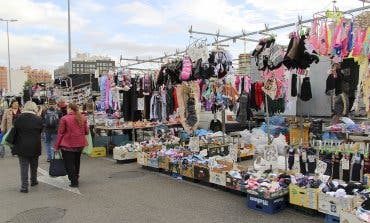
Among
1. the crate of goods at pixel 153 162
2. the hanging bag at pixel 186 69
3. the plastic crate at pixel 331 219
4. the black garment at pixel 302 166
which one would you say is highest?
the hanging bag at pixel 186 69

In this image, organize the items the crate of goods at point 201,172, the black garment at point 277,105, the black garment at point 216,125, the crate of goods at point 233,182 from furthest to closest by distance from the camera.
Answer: the black garment at point 216,125, the black garment at point 277,105, the crate of goods at point 201,172, the crate of goods at point 233,182

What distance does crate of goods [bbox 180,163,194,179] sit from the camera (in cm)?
768

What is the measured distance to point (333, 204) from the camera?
16.9 ft

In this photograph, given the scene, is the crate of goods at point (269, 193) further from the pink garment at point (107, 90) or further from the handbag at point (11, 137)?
the pink garment at point (107, 90)

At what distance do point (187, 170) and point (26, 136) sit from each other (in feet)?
10.4

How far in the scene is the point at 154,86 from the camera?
1090 centimetres

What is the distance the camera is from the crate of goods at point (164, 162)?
332 inches

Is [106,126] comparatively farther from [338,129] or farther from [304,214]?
[304,214]

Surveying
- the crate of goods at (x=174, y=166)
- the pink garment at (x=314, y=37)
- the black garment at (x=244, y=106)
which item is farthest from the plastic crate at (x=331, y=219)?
the black garment at (x=244, y=106)

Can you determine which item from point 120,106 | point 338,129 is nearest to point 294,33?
point 338,129

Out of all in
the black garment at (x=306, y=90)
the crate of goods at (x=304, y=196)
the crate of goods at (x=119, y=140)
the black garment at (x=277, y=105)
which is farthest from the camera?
the crate of goods at (x=119, y=140)

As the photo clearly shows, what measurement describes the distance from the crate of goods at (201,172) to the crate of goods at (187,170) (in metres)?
0.13

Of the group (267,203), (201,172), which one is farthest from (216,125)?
(267,203)

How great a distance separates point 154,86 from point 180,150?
106 inches
